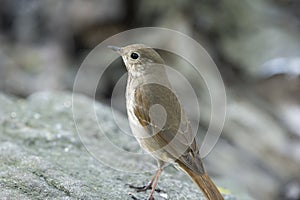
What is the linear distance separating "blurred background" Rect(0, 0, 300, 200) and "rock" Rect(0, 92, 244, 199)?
2.05 metres

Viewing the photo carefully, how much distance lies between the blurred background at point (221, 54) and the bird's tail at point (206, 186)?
3.07 meters

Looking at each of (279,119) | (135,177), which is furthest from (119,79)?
(135,177)

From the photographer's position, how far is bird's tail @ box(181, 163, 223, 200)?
3.65m

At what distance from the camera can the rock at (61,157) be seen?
3.71 m

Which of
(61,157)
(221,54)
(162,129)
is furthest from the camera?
(221,54)

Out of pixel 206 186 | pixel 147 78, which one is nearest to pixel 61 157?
pixel 147 78

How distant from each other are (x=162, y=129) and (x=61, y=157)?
95 centimetres

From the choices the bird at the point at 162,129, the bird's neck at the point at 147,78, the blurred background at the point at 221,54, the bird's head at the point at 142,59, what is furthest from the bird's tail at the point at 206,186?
the blurred background at the point at 221,54

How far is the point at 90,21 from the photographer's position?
8.66 meters

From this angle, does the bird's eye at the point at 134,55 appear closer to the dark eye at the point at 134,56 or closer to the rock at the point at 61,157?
the dark eye at the point at 134,56

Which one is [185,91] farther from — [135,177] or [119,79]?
[135,177]

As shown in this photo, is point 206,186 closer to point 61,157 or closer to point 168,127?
point 168,127

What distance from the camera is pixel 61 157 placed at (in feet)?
14.3

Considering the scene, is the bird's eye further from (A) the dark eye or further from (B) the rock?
(B) the rock
